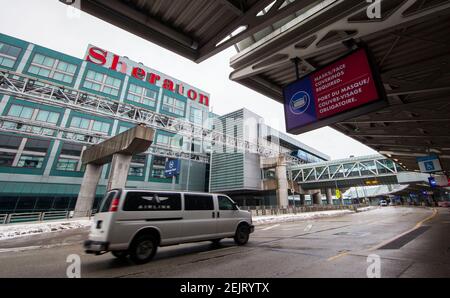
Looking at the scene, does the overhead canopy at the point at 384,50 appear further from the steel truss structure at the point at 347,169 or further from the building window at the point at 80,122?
the building window at the point at 80,122

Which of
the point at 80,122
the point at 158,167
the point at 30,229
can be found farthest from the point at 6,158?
the point at 30,229

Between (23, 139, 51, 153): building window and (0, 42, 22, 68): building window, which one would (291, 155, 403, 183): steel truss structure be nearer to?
(23, 139, 51, 153): building window

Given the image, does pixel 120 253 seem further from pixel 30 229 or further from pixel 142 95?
pixel 142 95

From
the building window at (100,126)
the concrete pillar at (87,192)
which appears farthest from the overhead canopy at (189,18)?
the building window at (100,126)

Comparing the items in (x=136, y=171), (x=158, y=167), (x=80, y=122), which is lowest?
(x=136, y=171)

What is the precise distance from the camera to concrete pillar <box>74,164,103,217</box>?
21.9 m

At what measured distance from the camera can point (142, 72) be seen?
4538cm

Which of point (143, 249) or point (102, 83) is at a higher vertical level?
point (102, 83)

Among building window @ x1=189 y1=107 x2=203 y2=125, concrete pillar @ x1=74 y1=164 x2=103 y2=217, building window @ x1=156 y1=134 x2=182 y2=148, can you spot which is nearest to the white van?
concrete pillar @ x1=74 y1=164 x2=103 y2=217

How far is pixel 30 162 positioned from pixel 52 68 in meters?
17.4

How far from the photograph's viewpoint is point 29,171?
30.6 m

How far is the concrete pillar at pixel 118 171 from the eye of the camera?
18.5 meters

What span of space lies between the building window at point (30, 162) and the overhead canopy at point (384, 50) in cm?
3855
